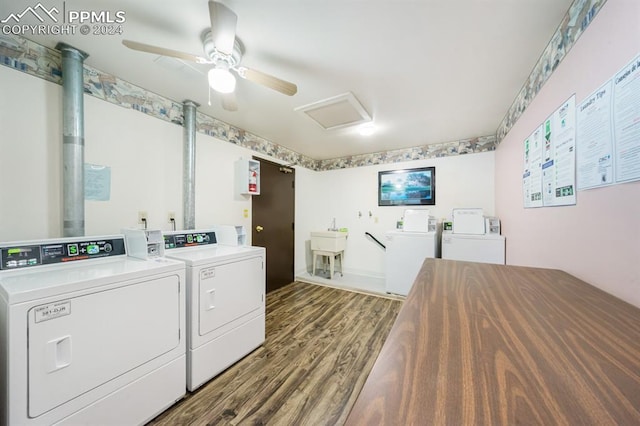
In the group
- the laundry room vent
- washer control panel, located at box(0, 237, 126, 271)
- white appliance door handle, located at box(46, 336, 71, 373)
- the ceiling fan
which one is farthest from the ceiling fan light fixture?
white appliance door handle, located at box(46, 336, 71, 373)

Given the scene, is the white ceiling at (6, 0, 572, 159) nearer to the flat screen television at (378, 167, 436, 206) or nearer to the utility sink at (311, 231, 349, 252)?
the flat screen television at (378, 167, 436, 206)

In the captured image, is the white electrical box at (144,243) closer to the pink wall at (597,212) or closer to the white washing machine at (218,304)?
the white washing machine at (218,304)

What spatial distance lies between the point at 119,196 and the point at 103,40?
1.14 m

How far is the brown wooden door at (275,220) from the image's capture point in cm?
330

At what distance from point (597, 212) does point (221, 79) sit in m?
2.15

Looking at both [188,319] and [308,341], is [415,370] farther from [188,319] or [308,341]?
[308,341]

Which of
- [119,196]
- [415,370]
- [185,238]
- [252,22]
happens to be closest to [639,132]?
[415,370]

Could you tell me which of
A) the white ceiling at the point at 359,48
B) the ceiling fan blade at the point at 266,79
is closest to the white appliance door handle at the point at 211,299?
the ceiling fan blade at the point at 266,79

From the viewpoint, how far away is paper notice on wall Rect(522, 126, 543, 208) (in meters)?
1.63

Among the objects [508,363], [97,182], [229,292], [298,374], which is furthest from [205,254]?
[508,363]

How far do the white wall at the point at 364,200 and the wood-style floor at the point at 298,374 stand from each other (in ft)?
5.01

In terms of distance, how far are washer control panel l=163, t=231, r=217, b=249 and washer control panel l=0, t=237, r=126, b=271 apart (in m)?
0.34

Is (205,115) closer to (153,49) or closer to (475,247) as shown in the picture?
(153,49)

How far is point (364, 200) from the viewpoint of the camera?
4238 millimetres
